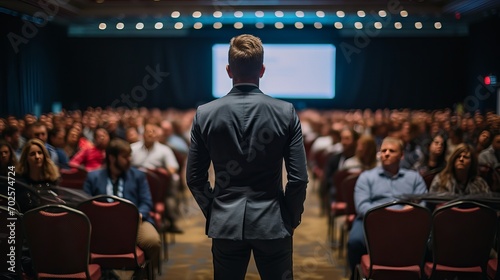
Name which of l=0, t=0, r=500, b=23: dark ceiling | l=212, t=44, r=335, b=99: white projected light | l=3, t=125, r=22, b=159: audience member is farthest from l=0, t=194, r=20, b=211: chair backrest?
l=212, t=44, r=335, b=99: white projected light

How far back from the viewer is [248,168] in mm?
2318

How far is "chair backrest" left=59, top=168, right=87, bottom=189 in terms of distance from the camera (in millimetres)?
4945

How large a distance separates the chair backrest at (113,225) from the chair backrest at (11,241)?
43cm

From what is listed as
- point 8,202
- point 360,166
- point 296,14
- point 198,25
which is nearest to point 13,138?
point 8,202

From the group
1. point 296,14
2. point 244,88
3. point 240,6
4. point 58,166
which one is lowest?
point 58,166

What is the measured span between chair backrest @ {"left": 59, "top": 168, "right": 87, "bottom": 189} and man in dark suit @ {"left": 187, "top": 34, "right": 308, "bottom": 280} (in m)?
2.81

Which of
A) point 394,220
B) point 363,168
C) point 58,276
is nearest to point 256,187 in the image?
point 394,220

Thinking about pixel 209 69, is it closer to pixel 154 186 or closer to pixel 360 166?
pixel 360 166

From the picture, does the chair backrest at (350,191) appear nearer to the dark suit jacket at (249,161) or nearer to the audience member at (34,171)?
the audience member at (34,171)

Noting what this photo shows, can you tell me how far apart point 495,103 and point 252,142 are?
3.01 metres

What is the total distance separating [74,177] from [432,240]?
3100 millimetres

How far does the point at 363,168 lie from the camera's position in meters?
5.67

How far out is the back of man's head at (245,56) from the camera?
7.52 feet

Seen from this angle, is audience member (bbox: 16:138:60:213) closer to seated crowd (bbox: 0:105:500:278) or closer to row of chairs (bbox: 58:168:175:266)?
seated crowd (bbox: 0:105:500:278)
